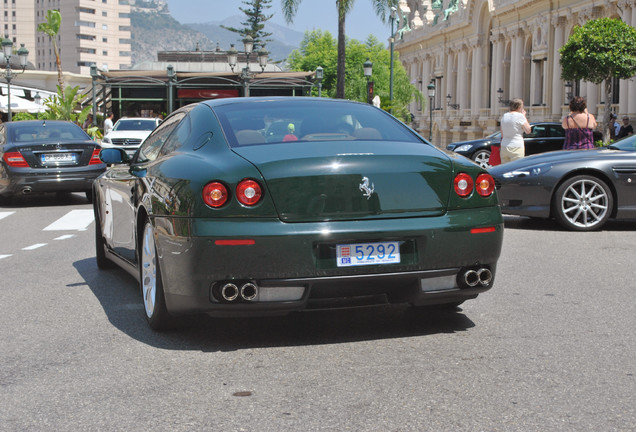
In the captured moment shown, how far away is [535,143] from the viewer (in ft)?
82.2

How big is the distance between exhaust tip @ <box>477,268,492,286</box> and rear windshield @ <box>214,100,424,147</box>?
0.93 m

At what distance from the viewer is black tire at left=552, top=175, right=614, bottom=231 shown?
1127 cm

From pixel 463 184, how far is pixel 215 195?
1.42 metres

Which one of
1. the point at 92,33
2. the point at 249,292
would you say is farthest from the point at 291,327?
the point at 92,33

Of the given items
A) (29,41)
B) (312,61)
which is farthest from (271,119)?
(29,41)

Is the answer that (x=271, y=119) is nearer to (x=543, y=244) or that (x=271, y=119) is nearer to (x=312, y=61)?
(x=543, y=244)

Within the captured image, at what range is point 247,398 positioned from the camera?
4.26 m

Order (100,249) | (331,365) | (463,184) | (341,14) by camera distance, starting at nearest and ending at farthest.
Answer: (331,365) → (463,184) → (100,249) → (341,14)

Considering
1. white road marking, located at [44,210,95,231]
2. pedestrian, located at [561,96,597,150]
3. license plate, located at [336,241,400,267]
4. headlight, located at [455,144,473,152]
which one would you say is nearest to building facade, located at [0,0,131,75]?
headlight, located at [455,144,473,152]

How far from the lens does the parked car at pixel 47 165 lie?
15.9m

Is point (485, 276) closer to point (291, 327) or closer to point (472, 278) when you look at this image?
point (472, 278)

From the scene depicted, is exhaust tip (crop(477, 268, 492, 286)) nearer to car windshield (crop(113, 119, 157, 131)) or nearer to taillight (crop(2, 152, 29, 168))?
taillight (crop(2, 152, 29, 168))

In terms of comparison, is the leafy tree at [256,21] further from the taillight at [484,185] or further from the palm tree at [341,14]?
the taillight at [484,185]

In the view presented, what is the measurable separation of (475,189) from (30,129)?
13160mm
